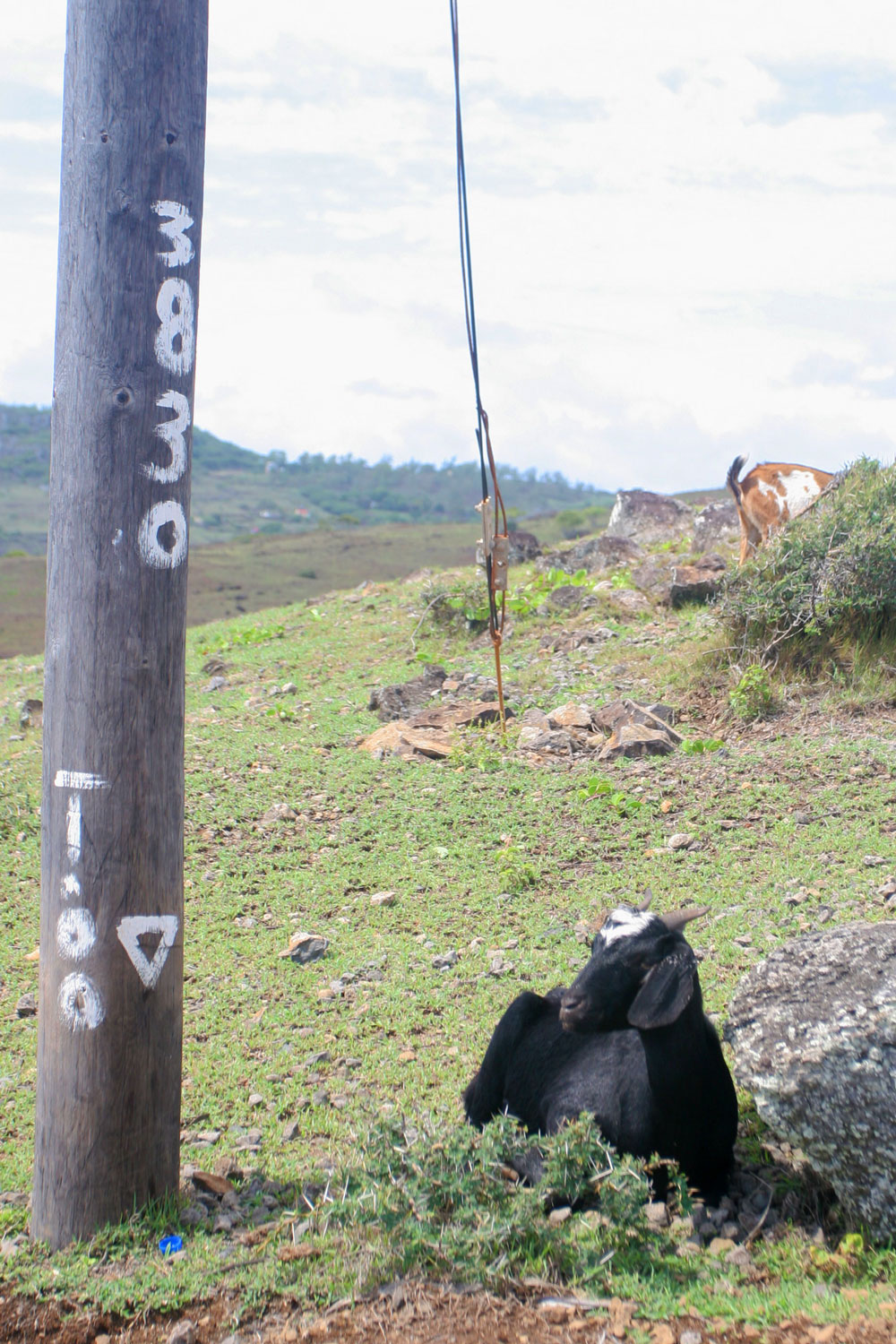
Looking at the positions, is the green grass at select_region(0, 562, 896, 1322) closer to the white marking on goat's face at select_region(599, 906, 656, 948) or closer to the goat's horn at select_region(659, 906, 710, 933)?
the white marking on goat's face at select_region(599, 906, 656, 948)

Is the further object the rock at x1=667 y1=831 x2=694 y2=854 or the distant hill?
the distant hill

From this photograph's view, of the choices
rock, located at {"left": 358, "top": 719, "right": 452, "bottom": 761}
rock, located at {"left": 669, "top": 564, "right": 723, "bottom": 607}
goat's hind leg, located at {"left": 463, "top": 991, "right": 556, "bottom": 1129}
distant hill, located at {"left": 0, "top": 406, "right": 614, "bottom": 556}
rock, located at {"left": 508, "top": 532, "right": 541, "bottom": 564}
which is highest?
distant hill, located at {"left": 0, "top": 406, "right": 614, "bottom": 556}

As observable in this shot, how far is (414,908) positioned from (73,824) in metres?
2.81

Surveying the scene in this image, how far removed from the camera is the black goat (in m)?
3.03

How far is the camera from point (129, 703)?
9.63ft

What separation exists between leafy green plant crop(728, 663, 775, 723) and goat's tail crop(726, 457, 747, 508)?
→ 4182mm

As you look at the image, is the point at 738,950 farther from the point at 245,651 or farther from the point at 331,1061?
the point at 245,651

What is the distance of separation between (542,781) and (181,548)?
4.29 m

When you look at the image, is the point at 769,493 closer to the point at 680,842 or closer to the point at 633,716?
the point at 633,716

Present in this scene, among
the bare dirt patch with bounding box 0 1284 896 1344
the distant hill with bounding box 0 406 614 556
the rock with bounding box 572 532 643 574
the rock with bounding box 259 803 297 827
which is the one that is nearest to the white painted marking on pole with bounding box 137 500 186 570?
the bare dirt patch with bounding box 0 1284 896 1344

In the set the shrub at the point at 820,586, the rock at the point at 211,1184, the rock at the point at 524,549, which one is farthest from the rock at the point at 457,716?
the rock at the point at 524,549

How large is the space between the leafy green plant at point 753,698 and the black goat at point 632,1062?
4.52m

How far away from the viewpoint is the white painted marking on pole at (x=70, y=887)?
2.92m

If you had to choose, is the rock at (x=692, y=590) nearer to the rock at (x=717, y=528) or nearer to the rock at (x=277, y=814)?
the rock at (x=717, y=528)
